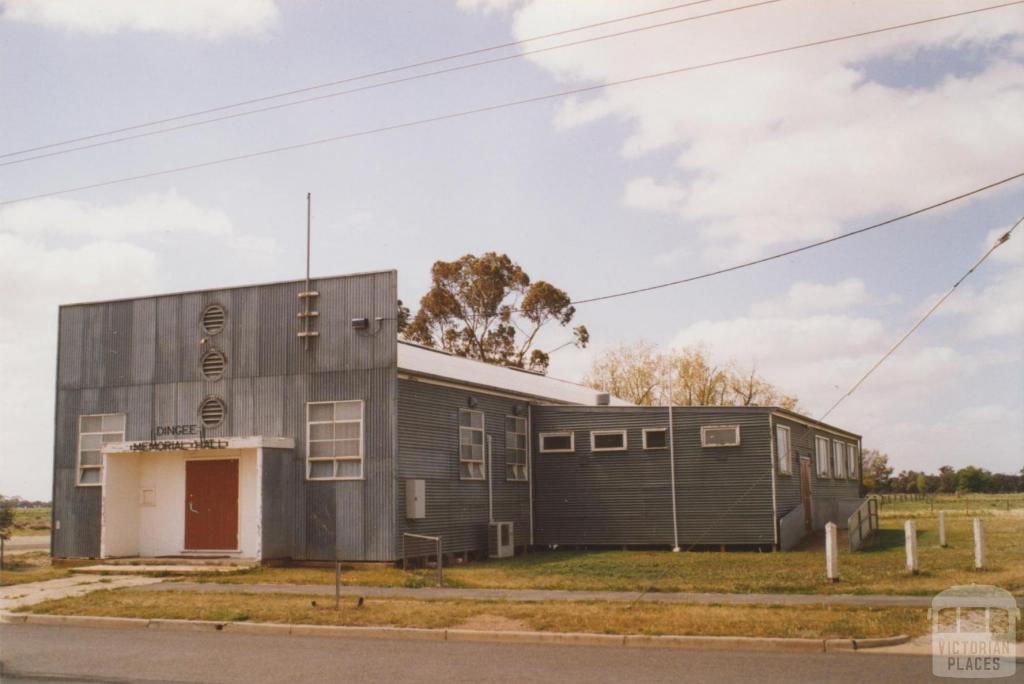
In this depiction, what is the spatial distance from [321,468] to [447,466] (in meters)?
3.28

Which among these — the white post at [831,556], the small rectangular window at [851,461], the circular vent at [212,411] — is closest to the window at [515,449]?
the circular vent at [212,411]

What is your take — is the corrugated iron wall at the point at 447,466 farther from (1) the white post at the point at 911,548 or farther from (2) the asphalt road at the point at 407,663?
(1) the white post at the point at 911,548

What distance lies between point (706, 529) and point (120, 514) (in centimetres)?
1537

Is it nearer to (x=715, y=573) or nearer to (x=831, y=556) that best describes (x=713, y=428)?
(x=715, y=573)

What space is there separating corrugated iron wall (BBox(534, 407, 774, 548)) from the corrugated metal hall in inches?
1.7

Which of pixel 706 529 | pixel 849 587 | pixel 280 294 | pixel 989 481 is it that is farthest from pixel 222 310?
pixel 989 481

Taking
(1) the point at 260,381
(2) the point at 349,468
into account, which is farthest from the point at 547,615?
(1) the point at 260,381

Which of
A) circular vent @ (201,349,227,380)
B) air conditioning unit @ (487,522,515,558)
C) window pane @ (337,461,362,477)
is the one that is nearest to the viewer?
window pane @ (337,461,362,477)

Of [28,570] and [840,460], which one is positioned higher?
[840,460]

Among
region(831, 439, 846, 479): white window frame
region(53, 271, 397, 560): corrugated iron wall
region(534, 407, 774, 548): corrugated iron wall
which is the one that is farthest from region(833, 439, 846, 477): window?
region(53, 271, 397, 560): corrugated iron wall

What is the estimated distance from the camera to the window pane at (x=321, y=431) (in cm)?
2406

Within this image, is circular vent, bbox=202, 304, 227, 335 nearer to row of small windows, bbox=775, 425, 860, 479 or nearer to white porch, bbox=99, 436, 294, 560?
white porch, bbox=99, 436, 294, 560

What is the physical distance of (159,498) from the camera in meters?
25.8

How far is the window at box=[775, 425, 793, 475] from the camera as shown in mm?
28344
